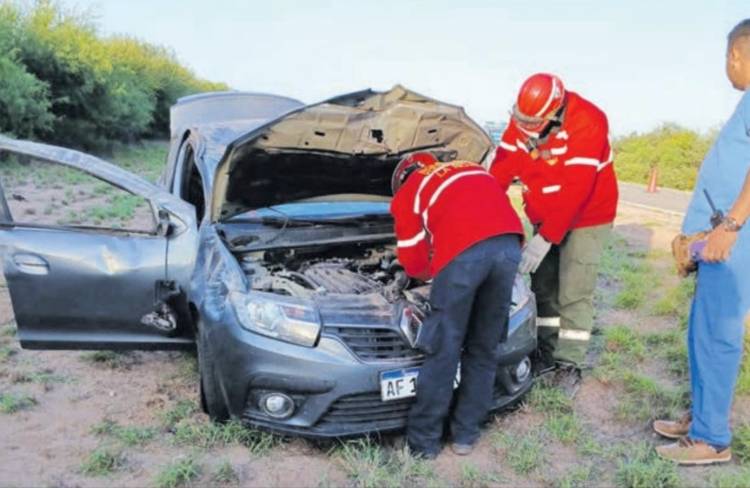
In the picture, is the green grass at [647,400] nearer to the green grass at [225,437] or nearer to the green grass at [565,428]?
the green grass at [565,428]

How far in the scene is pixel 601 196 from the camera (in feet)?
11.5

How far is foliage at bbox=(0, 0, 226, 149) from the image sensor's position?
15.1 metres

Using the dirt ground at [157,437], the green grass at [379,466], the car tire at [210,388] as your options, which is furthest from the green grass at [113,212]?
the green grass at [379,466]

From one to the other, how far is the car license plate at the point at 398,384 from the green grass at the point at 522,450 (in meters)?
0.47

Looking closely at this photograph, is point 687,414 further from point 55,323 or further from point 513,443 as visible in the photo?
point 55,323

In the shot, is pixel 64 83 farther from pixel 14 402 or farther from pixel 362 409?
pixel 362 409

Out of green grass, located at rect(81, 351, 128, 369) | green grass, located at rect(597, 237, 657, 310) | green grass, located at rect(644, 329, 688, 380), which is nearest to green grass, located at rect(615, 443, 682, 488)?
green grass, located at rect(644, 329, 688, 380)

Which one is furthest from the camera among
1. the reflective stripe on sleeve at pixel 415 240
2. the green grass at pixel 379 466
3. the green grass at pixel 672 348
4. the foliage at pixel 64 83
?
the foliage at pixel 64 83

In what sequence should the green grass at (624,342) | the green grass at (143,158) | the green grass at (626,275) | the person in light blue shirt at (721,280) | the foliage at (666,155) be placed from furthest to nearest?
the foliage at (666,155) → the green grass at (143,158) → the green grass at (626,275) → the green grass at (624,342) → the person in light blue shirt at (721,280)

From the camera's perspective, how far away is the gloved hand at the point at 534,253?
341 cm

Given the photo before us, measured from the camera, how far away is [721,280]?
2.62m

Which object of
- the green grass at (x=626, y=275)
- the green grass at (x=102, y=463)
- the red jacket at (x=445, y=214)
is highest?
the red jacket at (x=445, y=214)

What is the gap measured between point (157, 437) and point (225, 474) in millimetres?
574

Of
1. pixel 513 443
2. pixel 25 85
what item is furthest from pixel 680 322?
pixel 25 85
